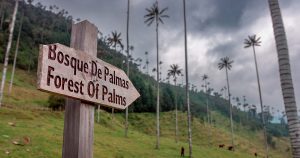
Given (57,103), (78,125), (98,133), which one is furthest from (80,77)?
(57,103)

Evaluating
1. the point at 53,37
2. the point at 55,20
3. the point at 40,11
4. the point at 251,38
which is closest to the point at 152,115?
the point at 251,38

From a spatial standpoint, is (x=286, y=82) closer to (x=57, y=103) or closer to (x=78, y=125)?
(x=78, y=125)

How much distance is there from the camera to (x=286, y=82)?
8867 millimetres

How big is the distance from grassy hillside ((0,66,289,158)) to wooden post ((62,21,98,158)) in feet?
68.1

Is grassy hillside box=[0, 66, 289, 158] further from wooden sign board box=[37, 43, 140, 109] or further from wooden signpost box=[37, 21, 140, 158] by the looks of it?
wooden signpost box=[37, 21, 140, 158]

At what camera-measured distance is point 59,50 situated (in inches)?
133

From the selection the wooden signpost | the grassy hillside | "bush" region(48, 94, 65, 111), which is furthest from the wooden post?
"bush" region(48, 94, 65, 111)

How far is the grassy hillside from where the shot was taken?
2668 cm

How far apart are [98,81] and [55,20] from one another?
154m

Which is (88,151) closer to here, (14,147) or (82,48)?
(82,48)

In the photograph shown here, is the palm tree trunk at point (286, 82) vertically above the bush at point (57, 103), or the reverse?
the bush at point (57, 103)

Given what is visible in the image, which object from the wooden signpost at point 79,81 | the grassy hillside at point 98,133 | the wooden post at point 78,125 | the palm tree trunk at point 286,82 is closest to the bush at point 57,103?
the grassy hillside at point 98,133

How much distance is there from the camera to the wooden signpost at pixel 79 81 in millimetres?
3225

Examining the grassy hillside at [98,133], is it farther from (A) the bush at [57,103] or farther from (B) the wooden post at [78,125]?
(B) the wooden post at [78,125]
